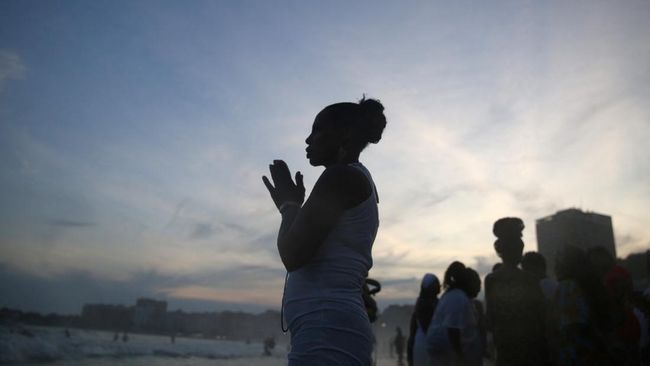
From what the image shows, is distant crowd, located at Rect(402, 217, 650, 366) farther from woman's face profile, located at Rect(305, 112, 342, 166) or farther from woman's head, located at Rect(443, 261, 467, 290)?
woman's face profile, located at Rect(305, 112, 342, 166)

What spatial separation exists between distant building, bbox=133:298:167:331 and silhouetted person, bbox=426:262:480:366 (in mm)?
158055

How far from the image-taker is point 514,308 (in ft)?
13.4

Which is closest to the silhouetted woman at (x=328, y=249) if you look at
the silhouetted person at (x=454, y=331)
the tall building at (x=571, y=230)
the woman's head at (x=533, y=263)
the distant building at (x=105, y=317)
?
the silhouetted person at (x=454, y=331)

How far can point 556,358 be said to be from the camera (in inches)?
147

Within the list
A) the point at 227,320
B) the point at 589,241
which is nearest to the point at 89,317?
the point at 227,320

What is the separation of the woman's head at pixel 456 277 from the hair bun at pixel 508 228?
74 cm

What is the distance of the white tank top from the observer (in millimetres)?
1489

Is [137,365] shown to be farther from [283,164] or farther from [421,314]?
[283,164]

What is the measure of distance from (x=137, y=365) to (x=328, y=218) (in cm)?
3445

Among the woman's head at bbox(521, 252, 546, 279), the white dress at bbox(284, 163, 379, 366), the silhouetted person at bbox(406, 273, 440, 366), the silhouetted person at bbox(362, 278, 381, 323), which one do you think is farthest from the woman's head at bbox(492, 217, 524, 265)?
the white dress at bbox(284, 163, 379, 366)

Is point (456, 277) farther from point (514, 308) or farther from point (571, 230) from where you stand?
point (571, 230)

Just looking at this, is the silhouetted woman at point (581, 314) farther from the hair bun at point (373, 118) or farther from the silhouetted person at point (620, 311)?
the hair bun at point (373, 118)

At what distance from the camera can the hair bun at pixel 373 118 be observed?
1926 millimetres

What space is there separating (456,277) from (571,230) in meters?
102
